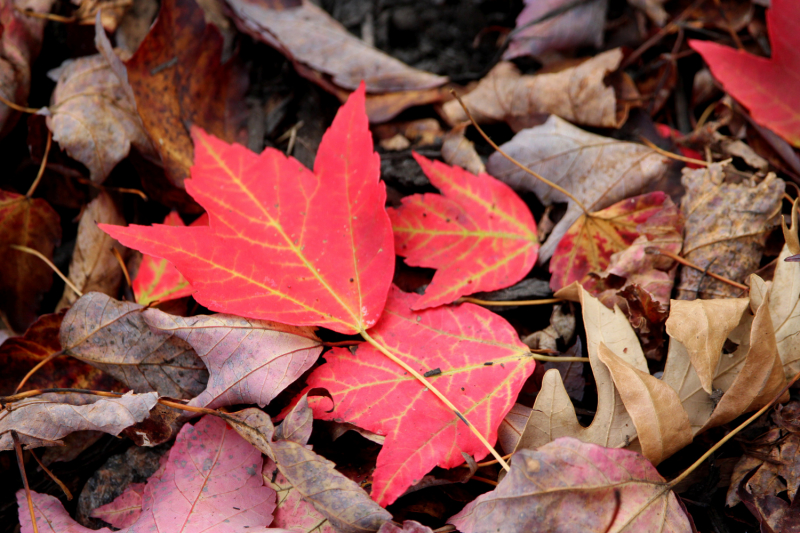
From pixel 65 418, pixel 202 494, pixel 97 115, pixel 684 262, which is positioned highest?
pixel 97 115

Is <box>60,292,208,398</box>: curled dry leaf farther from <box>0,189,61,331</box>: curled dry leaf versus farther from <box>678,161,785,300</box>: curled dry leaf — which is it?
<box>678,161,785,300</box>: curled dry leaf

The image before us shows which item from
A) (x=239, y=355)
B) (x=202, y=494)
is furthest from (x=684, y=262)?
(x=202, y=494)

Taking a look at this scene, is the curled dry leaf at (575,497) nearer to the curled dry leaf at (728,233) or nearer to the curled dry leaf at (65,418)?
the curled dry leaf at (728,233)

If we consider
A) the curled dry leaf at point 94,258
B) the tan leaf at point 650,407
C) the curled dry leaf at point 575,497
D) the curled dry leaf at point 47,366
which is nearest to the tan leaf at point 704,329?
the tan leaf at point 650,407

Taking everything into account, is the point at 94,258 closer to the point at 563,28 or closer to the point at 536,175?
the point at 536,175

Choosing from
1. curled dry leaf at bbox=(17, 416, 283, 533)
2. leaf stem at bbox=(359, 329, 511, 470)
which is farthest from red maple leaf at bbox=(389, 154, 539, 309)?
curled dry leaf at bbox=(17, 416, 283, 533)

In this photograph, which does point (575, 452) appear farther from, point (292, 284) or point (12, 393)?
point (12, 393)
